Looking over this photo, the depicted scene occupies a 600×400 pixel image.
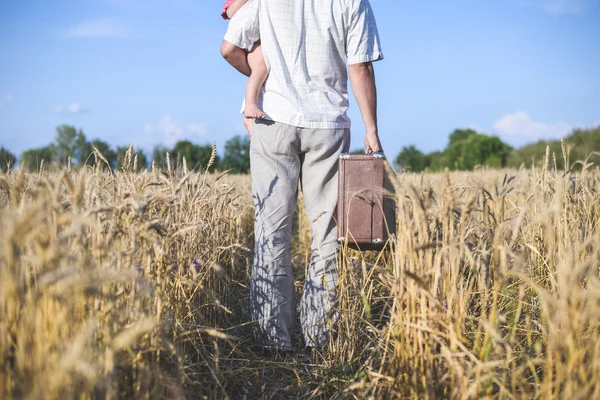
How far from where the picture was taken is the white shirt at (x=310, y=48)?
2264mm

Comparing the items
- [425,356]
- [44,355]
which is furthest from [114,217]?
[425,356]

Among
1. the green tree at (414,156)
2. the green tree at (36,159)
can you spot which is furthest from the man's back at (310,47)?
the green tree at (414,156)

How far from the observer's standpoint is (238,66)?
2504 millimetres

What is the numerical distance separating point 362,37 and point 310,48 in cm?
24

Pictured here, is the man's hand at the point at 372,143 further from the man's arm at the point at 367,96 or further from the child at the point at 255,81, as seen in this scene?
the child at the point at 255,81

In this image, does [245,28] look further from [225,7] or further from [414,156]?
[414,156]

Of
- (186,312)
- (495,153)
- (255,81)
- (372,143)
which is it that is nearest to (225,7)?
(255,81)

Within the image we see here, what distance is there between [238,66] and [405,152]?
46.0 meters

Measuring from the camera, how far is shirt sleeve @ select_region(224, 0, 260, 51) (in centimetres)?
235

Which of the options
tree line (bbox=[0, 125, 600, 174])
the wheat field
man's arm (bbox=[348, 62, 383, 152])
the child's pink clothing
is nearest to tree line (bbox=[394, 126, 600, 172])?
tree line (bbox=[0, 125, 600, 174])

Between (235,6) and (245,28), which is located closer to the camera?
(245,28)

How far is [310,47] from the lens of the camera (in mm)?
2291

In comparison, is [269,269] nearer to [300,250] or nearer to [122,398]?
[122,398]

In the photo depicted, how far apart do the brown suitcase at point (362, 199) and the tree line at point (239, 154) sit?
81cm
